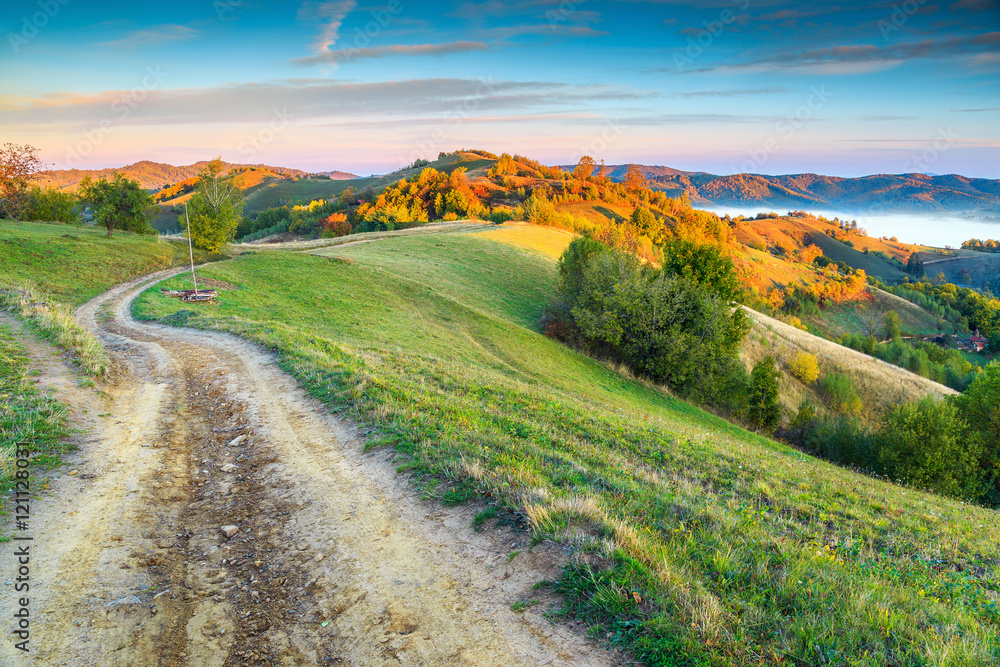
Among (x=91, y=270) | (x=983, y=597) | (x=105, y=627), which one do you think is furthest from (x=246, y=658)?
(x=91, y=270)

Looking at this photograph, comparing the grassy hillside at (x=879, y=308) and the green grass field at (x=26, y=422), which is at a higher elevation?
the green grass field at (x=26, y=422)

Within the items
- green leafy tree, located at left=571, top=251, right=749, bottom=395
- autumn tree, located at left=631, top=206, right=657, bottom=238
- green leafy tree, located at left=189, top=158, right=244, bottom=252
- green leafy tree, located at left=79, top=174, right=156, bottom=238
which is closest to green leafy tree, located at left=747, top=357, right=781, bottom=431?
green leafy tree, located at left=571, top=251, right=749, bottom=395

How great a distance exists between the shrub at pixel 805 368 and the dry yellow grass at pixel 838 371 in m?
0.68

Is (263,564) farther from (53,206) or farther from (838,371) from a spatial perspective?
(53,206)

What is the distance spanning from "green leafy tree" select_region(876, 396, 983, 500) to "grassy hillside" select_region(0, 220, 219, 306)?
54300mm

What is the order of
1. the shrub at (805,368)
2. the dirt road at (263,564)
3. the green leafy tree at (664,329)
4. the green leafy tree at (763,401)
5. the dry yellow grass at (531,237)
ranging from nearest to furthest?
the dirt road at (263,564) < the green leafy tree at (664,329) < the green leafy tree at (763,401) < the shrub at (805,368) < the dry yellow grass at (531,237)

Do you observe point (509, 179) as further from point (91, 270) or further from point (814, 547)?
point (814, 547)

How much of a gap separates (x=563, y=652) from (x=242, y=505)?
6.18 meters

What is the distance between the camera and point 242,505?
26.7ft

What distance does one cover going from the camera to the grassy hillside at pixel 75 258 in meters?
30.8

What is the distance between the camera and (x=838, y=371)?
182ft

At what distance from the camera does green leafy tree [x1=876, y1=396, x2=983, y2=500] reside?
99.6 feet

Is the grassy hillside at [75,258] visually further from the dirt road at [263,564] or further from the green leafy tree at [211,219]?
the dirt road at [263,564]

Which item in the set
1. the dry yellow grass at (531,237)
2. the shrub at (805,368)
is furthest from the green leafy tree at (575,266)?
the shrub at (805,368)
